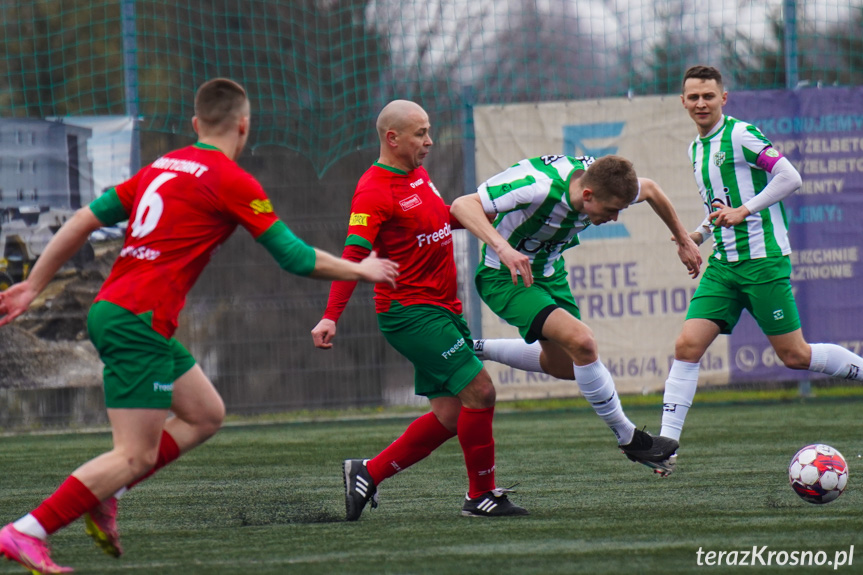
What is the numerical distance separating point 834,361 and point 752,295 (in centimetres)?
60

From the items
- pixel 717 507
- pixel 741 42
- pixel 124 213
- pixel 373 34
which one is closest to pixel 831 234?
pixel 741 42

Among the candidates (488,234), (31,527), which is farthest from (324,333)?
(31,527)

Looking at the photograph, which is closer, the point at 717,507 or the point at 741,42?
the point at 717,507

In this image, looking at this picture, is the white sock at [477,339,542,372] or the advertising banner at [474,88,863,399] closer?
the white sock at [477,339,542,372]

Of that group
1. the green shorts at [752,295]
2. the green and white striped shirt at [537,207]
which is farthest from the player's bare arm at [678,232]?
the green shorts at [752,295]

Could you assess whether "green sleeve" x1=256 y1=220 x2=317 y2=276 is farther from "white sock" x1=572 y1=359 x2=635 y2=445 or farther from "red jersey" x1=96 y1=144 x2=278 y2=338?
"white sock" x1=572 y1=359 x2=635 y2=445

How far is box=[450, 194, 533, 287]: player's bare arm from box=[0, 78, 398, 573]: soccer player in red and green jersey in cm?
96

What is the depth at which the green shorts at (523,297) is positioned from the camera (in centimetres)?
543

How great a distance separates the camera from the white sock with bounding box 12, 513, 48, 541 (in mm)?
3676

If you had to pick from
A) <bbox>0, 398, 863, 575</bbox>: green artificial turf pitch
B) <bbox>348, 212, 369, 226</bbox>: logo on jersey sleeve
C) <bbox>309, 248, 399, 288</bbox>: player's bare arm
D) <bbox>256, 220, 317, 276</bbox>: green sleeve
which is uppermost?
<bbox>348, 212, 369, 226</bbox>: logo on jersey sleeve

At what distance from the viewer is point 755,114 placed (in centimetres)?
1088

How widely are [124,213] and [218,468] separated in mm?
3360

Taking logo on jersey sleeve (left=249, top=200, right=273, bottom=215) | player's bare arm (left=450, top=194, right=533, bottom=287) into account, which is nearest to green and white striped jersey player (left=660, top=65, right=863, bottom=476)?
player's bare arm (left=450, top=194, right=533, bottom=287)

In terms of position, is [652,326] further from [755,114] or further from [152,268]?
[152,268]
